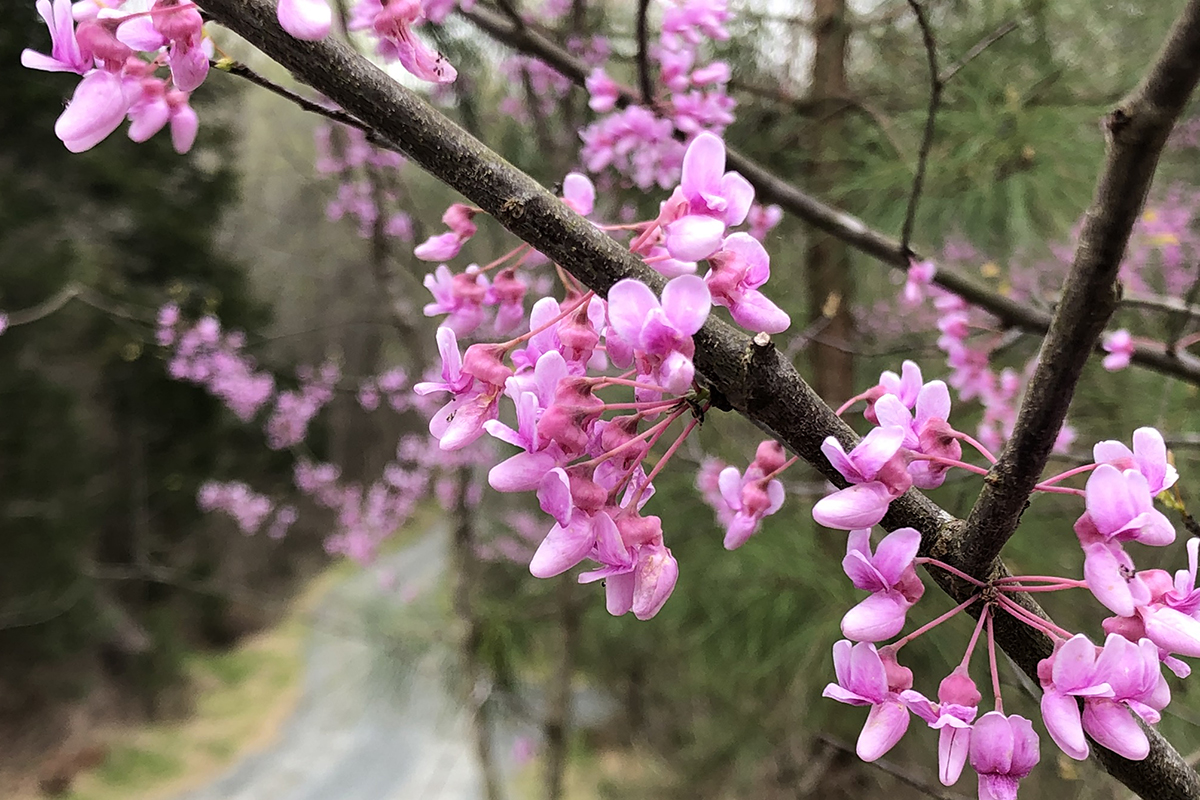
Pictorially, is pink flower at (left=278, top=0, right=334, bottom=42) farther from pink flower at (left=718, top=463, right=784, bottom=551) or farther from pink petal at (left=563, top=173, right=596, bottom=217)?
pink flower at (left=718, top=463, right=784, bottom=551)

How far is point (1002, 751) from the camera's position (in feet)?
0.98

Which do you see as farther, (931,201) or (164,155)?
(164,155)

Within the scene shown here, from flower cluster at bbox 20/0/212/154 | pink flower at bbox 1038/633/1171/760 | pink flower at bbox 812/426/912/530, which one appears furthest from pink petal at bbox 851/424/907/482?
flower cluster at bbox 20/0/212/154

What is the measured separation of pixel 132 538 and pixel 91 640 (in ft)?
2.49

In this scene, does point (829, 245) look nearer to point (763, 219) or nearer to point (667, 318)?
point (763, 219)

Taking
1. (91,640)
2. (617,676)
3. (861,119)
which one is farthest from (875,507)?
(91,640)

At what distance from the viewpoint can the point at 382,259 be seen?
1828 mm

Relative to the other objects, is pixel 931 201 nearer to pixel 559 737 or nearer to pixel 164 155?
pixel 559 737

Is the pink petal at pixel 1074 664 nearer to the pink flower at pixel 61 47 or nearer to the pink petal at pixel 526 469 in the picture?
the pink petal at pixel 526 469

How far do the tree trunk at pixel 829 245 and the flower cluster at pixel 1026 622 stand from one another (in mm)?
1373

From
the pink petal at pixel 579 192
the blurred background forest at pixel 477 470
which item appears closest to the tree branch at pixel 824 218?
the blurred background forest at pixel 477 470

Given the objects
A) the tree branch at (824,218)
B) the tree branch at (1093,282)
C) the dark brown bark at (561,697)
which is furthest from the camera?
the dark brown bark at (561,697)

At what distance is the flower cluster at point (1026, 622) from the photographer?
11.2 inches

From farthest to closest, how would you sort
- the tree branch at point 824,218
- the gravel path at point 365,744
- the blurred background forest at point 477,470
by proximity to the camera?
the gravel path at point 365,744 < the blurred background forest at point 477,470 < the tree branch at point 824,218
